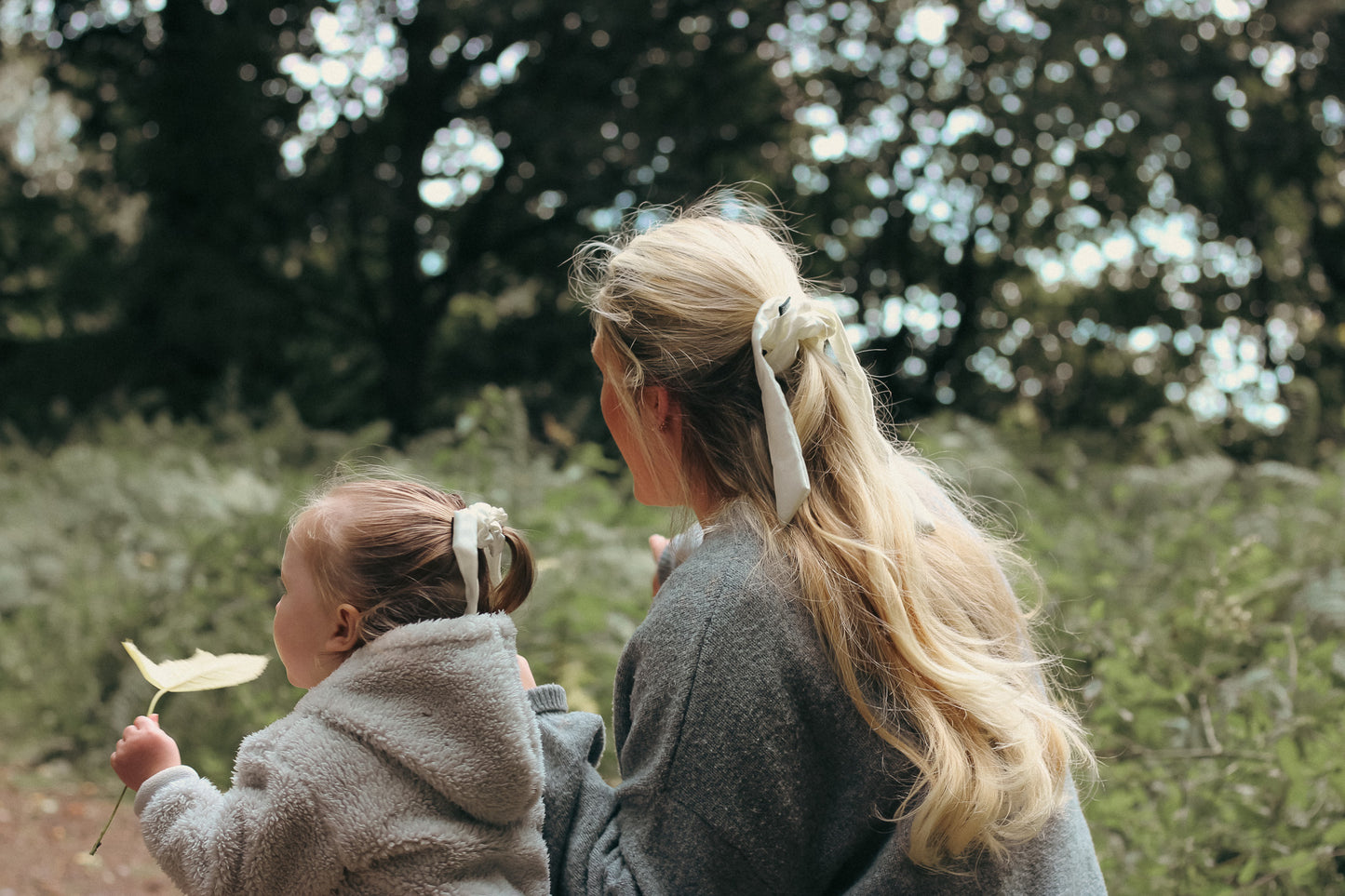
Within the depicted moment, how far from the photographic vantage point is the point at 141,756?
147 centimetres

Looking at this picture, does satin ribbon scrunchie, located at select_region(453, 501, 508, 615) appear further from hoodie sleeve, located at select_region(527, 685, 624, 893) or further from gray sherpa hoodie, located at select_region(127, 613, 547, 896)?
hoodie sleeve, located at select_region(527, 685, 624, 893)

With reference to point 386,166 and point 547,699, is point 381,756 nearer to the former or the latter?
point 547,699

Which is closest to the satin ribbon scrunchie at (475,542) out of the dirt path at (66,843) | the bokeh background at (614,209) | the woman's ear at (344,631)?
the woman's ear at (344,631)

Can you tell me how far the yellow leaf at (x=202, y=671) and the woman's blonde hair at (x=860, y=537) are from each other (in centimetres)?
74

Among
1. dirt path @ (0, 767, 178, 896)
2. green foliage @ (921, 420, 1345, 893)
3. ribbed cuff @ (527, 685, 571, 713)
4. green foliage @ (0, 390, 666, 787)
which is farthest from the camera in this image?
green foliage @ (0, 390, 666, 787)

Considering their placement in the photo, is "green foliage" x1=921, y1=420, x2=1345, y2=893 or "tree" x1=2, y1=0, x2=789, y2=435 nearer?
"green foliage" x1=921, y1=420, x2=1345, y2=893

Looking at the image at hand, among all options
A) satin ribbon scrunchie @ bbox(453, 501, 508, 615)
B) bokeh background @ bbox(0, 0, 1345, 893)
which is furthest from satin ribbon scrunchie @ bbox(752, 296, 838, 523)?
bokeh background @ bbox(0, 0, 1345, 893)

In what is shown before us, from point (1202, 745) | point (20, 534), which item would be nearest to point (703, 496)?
point (1202, 745)

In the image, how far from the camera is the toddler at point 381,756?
4.40ft

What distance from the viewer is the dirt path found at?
3629 millimetres

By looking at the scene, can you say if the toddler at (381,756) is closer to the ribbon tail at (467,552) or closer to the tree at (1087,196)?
the ribbon tail at (467,552)

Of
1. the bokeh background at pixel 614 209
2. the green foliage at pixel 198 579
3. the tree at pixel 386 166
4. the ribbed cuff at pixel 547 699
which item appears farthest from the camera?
the tree at pixel 386 166

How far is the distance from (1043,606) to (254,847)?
104 inches

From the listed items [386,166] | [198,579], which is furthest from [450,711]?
[386,166]
